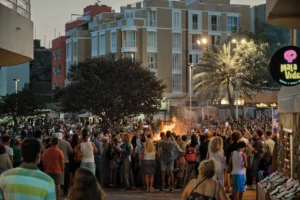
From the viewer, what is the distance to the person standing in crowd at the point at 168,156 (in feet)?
57.6

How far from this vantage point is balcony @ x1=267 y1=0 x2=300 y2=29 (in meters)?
10.4

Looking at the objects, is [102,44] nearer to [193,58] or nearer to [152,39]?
[152,39]

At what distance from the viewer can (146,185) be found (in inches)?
713

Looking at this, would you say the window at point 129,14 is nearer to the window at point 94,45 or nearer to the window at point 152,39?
the window at point 152,39

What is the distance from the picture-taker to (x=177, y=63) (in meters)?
79.1

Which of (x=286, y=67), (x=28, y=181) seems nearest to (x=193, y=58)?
(x=286, y=67)

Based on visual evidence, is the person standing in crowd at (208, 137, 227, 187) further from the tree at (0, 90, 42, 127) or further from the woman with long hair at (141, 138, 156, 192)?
the tree at (0, 90, 42, 127)

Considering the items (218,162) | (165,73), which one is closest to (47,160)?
(218,162)

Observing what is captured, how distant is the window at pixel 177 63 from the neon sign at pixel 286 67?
219 ft

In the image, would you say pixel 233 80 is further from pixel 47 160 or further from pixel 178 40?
pixel 47 160

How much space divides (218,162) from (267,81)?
152ft

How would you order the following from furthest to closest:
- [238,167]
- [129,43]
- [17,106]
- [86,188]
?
[129,43], [17,106], [238,167], [86,188]

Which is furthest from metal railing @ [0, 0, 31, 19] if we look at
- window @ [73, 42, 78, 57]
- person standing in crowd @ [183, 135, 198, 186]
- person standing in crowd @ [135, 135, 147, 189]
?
window @ [73, 42, 78, 57]

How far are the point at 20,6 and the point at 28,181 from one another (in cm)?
790
